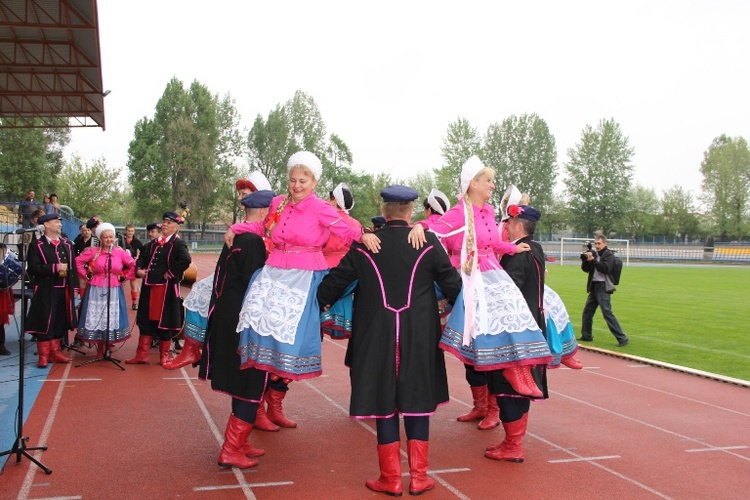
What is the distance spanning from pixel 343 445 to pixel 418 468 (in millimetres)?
1229

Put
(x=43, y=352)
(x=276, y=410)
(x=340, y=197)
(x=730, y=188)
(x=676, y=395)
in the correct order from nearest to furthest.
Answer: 1. (x=276, y=410)
2. (x=340, y=197)
3. (x=676, y=395)
4. (x=43, y=352)
5. (x=730, y=188)

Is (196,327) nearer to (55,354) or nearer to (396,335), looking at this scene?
(396,335)

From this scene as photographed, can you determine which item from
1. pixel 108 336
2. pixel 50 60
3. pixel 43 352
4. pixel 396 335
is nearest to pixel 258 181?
pixel 396 335

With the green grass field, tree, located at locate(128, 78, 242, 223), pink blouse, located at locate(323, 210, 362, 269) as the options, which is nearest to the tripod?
pink blouse, located at locate(323, 210, 362, 269)

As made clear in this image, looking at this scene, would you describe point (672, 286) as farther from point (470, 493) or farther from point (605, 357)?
point (470, 493)

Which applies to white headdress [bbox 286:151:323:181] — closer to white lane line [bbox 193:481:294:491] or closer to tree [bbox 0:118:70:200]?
white lane line [bbox 193:481:294:491]

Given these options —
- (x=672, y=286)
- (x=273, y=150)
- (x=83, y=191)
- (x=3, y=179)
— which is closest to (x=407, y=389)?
(x=672, y=286)

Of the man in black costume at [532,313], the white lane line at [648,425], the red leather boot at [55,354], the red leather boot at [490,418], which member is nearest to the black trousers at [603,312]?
the white lane line at [648,425]

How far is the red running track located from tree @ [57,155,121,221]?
4453cm

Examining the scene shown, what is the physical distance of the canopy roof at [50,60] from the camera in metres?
13.4

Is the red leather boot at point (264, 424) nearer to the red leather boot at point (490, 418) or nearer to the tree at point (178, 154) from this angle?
the red leather boot at point (490, 418)

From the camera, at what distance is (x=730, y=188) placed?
72438 millimetres

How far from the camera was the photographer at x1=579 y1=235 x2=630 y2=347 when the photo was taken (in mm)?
11539

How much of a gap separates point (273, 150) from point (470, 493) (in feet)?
194
